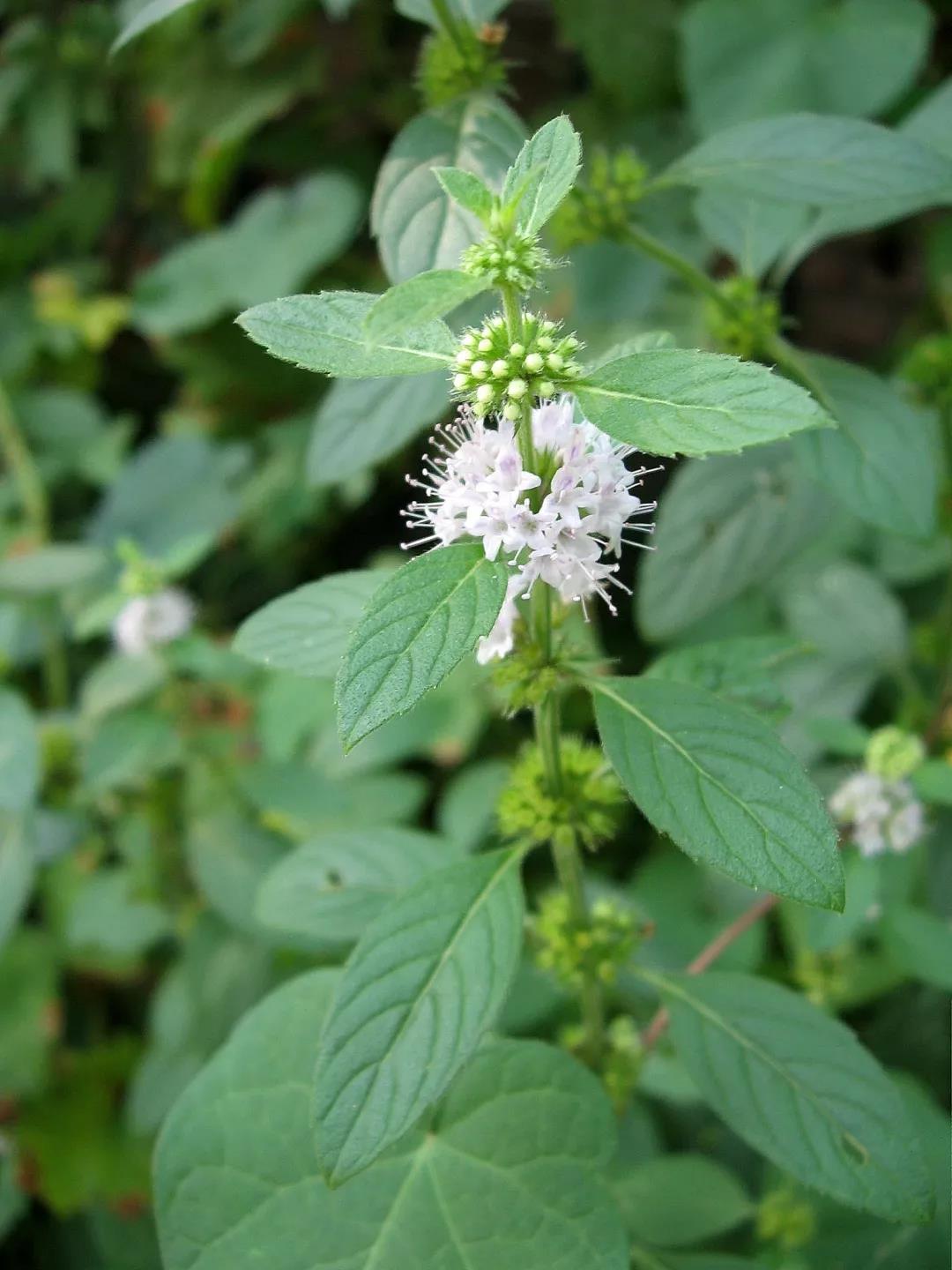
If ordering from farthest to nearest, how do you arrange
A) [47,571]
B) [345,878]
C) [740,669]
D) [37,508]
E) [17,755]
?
[37,508] → [47,571] → [17,755] → [345,878] → [740,669]

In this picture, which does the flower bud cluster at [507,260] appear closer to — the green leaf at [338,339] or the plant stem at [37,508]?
the green leaf at [338,339]

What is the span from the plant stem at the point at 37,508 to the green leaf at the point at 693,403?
5.85ft

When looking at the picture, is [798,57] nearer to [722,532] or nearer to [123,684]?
[722,532]

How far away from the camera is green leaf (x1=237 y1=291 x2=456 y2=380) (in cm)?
83

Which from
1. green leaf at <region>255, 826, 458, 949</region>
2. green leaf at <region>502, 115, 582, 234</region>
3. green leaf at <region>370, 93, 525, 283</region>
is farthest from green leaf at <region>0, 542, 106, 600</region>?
green leaf at <region>502, 115, 582, 234</region>

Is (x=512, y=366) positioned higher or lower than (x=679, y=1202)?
higher

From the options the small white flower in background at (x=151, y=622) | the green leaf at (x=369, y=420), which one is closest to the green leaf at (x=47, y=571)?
the small white flower in background at (x=151, y=622)

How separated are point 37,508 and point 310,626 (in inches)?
64.1

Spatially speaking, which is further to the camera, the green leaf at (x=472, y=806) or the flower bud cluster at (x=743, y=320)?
the green leaf at (x=472, y=806)

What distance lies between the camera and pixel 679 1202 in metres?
1.33

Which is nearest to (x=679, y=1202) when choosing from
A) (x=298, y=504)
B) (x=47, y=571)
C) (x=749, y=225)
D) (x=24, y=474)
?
(x=749, y=225)

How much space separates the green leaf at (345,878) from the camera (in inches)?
48.2

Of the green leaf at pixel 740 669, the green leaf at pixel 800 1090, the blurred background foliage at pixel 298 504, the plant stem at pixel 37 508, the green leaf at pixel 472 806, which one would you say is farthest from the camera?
the plant stem at pixel 37 508

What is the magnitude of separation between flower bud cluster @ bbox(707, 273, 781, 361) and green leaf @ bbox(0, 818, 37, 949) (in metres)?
1.20
